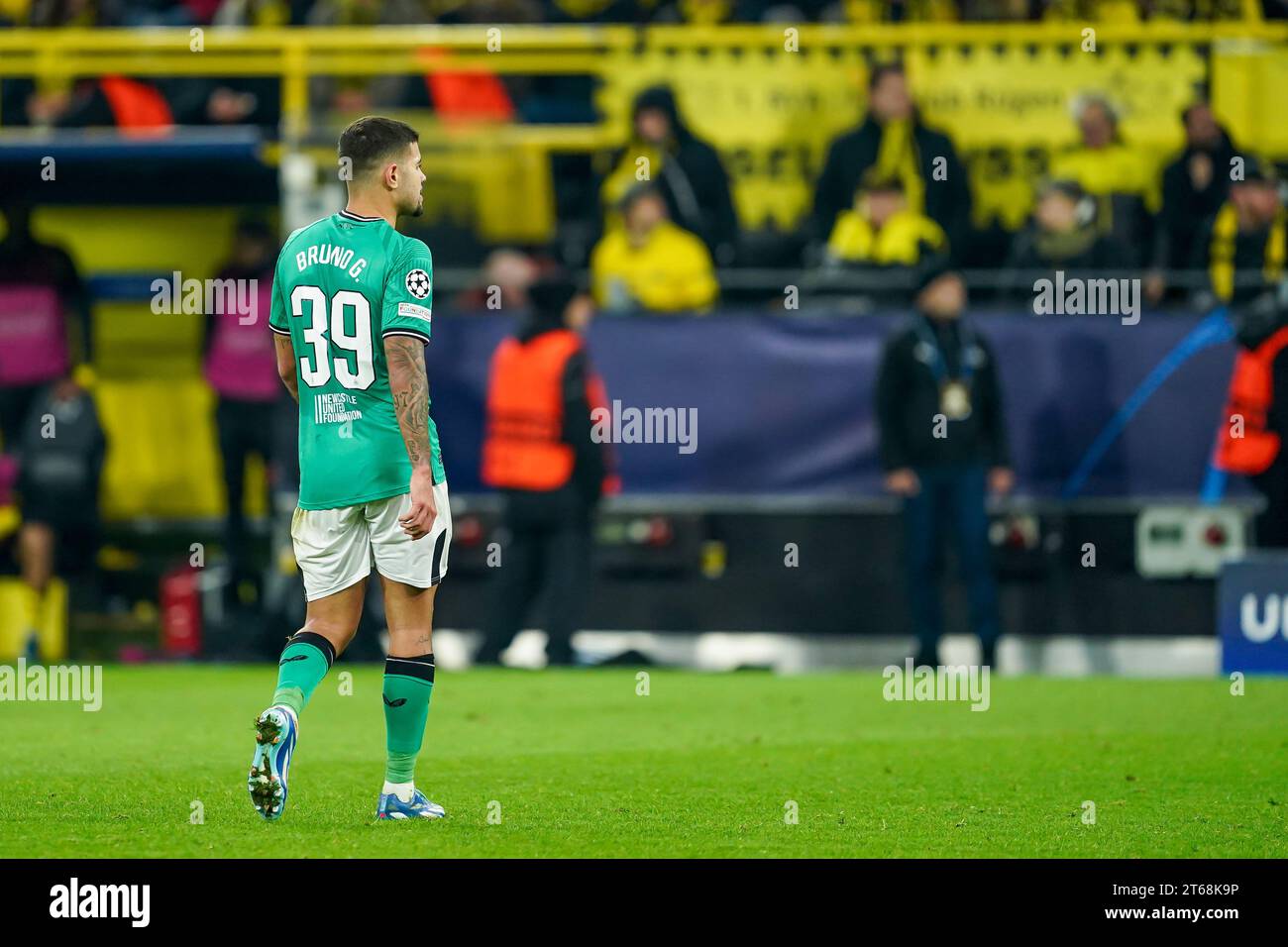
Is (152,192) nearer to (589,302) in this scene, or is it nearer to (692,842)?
(589,302)

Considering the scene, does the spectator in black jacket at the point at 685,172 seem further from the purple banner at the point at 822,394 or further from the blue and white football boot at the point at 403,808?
the blue and white football boot at the point at 403,808

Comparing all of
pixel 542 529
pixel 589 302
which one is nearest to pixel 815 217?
pixel 589 302

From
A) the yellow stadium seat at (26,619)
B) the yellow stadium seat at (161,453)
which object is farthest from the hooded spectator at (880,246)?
the yellow stadium seat at (26,619)

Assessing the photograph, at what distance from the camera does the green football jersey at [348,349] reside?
7.42m

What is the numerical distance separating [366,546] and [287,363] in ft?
2.16

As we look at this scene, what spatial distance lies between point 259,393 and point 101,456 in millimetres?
1133

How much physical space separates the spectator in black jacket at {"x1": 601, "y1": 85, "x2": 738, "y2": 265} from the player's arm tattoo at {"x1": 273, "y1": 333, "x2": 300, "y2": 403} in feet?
25.5

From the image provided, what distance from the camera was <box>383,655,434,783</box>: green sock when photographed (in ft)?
24.7

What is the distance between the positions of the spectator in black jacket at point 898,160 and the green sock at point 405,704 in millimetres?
8272

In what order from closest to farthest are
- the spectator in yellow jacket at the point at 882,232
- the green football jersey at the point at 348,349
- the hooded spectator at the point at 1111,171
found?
the green football jersey at the point at 348,349 < the spectator in yellow jacket at the point at 882,232 < the hooded spectator at the point at 1111,171

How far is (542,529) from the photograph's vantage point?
14.3m

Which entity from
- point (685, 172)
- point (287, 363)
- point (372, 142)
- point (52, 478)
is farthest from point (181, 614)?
point (372, 142)

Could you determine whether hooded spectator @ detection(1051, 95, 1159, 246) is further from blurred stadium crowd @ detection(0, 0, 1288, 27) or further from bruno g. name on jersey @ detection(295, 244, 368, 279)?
bruno g. name on jersey @ detection(295, 244, 368, 279)

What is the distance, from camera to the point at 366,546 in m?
7.60
